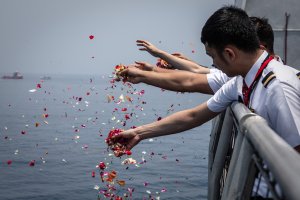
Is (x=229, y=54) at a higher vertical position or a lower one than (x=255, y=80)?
higher

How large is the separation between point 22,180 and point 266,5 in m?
36.7

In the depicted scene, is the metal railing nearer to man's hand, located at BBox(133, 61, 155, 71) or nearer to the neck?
the neck

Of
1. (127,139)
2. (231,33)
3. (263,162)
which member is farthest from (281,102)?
(127,139)

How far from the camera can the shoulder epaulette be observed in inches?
124

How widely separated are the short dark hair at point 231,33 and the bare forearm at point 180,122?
3.85 feet

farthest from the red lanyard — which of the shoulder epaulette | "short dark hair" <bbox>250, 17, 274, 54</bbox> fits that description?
"short dark hair" <bbox>250, 17, 274, 54</bbox>

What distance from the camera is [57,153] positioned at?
59.2 metres

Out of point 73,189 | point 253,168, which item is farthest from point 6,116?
point 253,168

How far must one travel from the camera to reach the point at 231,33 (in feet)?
11.3

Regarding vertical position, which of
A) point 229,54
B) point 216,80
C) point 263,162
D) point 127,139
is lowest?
point 263,162

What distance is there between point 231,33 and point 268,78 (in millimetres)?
513

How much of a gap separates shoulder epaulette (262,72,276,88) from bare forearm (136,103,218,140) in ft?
4.51

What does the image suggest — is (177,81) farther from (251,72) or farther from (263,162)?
(263,162)

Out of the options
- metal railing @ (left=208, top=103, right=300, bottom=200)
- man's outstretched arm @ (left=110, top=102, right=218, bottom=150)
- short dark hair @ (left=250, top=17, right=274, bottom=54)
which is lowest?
metal railing @ (left=208, top=103, right=300, bottom=200)
